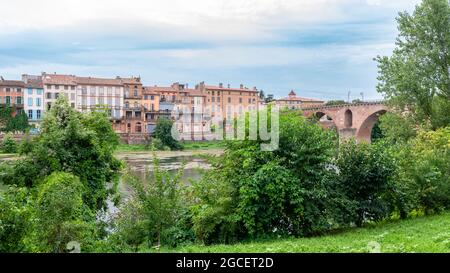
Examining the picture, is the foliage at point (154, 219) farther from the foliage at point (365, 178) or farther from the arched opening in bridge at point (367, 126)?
the arched opening in bridge at point (367, 126)

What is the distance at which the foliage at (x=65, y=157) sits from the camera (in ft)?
55.5

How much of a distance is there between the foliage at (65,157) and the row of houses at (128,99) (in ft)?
148

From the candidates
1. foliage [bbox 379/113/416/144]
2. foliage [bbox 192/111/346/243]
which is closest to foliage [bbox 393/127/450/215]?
foliage [bbox 192/111/346/243]

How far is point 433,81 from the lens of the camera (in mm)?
25906

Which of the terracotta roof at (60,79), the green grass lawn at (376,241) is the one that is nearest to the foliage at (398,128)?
the green grass lawn at (376,241)

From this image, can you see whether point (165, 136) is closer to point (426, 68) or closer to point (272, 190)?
point (426, 68)

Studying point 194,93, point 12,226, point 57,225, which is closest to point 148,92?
point 194,93

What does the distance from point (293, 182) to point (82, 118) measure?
8869 millimetres

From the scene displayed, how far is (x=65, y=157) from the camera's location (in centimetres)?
1691

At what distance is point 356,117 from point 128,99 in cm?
3077

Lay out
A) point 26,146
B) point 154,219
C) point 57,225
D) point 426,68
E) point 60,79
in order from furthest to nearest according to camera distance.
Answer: point 60,79 < point 426,68 < point 26,146 < point 154,219 < point 57,225

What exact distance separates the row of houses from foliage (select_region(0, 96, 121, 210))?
4520 cm
